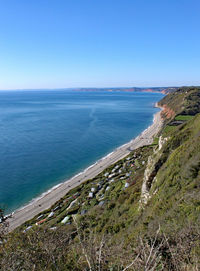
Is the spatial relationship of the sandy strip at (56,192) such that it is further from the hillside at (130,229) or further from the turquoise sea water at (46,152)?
the hillside at (130,229)

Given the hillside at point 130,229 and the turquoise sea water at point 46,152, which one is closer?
the hillside at point 130,229

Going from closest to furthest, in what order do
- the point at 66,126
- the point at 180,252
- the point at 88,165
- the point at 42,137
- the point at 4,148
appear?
the point at 180,252, the point at 88,165, the point at 4,148, the point at 42,137, the point at 66,126

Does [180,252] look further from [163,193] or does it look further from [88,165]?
[88,165]

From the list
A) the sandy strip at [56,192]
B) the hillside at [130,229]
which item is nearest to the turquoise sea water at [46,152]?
the sandy strip at [56,192]

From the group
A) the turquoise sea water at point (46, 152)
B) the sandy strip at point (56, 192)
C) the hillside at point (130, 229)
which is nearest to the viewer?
the hillside at point (130, 229)

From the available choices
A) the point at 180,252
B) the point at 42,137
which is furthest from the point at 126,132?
the point at 180,252

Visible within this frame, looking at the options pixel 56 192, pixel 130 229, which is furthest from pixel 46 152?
pixel 130 229

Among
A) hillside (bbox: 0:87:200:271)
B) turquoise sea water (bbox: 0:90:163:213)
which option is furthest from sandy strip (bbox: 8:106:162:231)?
hillside (bbox: 0:87:200:271)

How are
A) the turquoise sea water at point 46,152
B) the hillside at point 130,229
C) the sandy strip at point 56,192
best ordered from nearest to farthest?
the hillside at point 130,229, the sandy strip at point 56,192, the turquoise sea water at point 46,152
